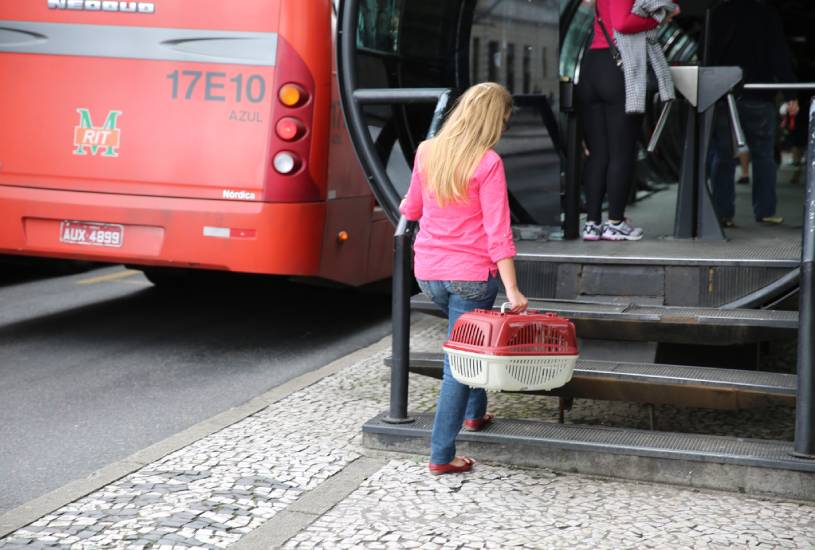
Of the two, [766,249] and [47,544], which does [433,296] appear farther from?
[766,249]

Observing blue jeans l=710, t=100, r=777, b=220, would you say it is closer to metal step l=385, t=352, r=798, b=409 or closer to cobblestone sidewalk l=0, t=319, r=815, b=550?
metal step l=385, t=352, r=798, b=409

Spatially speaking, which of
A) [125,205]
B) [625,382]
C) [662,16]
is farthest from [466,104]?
[125,205]

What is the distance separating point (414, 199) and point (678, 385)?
1340 mm

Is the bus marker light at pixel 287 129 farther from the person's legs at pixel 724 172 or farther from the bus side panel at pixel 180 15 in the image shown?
the person's legs at pixel 724 172

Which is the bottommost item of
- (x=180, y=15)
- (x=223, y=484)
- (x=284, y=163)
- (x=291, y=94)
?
(x=223, y=484)

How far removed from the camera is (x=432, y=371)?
5.45 m

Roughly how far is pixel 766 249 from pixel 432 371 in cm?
194

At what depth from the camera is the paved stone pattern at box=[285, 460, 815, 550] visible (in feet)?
13.4

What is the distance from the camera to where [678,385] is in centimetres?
487

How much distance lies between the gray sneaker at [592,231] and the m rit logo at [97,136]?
292 centimetres

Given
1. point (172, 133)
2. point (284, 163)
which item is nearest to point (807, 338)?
point (284, 163)

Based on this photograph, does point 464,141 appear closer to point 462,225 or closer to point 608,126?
point 462,225

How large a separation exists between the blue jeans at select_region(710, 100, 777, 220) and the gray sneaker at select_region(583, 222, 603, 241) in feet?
7.13

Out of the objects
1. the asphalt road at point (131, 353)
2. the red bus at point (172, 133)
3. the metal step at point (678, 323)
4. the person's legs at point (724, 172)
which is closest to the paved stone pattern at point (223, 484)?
the asphalt road at point (131, 353)
